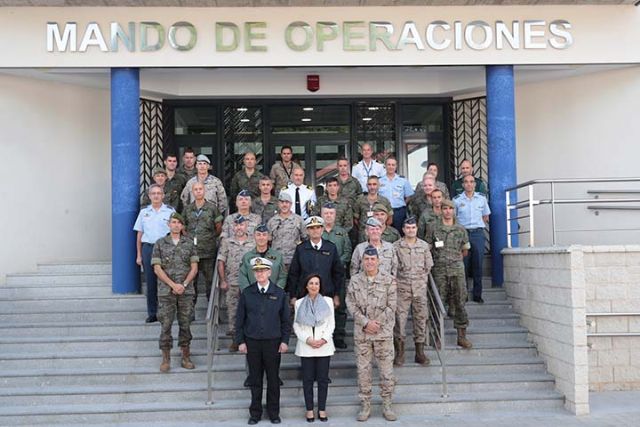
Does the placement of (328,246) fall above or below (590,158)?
below

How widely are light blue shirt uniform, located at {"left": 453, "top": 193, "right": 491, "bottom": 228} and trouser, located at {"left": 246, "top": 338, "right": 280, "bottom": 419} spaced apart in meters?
3.34

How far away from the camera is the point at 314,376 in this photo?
6551 millimetres

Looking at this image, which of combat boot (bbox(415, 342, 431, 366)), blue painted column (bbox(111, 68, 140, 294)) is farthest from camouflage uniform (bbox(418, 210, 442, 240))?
blue painted column (bbox(111, 68, 140, 294))

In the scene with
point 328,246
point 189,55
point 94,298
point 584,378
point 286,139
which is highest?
point 189,55

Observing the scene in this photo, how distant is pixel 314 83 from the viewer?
1130 cm

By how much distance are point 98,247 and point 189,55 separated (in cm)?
374

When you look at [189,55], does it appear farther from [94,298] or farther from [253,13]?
[94,298]

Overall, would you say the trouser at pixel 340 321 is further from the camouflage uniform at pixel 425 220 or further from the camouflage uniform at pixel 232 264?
the camouflage uniform at pixel 425 220

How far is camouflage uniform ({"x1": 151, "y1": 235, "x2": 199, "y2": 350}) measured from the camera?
7148 millimetres

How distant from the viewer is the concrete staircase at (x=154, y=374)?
267 inches

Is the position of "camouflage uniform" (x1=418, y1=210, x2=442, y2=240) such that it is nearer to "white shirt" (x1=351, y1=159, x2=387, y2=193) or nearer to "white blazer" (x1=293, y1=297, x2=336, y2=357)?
"white shirt" (x1=351, y1=159, x2=387, y2=193)

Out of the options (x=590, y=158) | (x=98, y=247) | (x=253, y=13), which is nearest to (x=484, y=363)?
(x=590, y=158)

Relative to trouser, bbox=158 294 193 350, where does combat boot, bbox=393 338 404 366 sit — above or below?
below

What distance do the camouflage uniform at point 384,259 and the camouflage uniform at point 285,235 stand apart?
751mm
